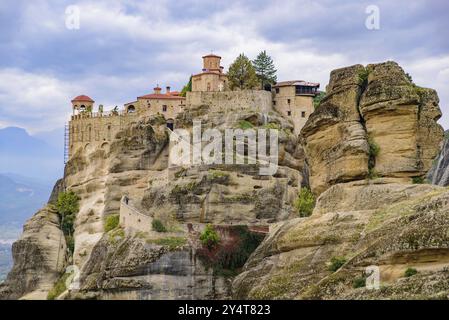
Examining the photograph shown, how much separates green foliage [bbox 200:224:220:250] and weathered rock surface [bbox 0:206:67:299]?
947 inches

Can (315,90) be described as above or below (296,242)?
above

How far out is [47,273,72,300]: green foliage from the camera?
358 ft

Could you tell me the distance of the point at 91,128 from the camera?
121750 millimetres

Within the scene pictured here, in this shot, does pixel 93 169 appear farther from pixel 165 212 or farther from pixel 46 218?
pixel 165 212

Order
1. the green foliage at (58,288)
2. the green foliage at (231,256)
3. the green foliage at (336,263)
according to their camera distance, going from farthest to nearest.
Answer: the green foliage at (58,288) → the green foliage at (231,256) → the green foliage at (336,263)

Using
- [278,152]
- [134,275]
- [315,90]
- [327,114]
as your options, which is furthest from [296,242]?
[315,90]

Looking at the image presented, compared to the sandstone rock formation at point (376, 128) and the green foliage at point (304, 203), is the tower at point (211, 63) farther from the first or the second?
the sandstone rock formation at point (376, 128)

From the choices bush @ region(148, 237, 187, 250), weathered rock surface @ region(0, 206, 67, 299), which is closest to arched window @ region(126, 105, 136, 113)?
weathered rock surface @ region(0, 206, 67, 299)

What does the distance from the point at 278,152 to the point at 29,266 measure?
30.7 m

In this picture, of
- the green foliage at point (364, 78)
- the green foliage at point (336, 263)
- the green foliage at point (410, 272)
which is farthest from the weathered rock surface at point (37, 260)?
the green foliage at point (410, 272)

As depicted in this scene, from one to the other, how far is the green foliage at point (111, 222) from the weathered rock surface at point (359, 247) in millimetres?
41557

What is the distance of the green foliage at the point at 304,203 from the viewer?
327 ft
